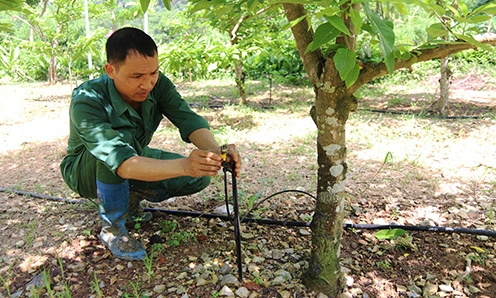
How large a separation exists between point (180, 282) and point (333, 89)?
3.41 ft

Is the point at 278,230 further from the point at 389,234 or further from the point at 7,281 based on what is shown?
the point at 7,281

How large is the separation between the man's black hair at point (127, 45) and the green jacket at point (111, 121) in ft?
0.72

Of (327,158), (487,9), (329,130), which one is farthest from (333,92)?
(487,9)

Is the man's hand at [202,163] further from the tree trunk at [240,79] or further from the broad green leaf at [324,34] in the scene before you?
the tree trunk at [240,79]

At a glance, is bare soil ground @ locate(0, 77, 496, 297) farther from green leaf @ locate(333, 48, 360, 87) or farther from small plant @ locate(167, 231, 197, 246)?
green leaf @ locate(333, 48, 360, 87)

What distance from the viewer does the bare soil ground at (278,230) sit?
1707mm

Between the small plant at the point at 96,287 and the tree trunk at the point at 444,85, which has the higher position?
the tree trunk at the point at 444,85

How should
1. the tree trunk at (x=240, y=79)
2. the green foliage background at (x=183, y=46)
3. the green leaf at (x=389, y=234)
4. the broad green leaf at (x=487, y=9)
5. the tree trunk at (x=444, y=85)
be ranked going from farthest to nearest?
1. the tree trunk at (x=240, y=79)
2. the tree trunk at (x=444, y=85)
3. the green foliage background at (x=183, y=46)
4. the green leaf at (x=389, y=234)
5. the broad green leaf at (x=487, y=9)

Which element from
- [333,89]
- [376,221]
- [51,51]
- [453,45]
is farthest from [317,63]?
[51,51]

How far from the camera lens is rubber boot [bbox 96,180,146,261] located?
1832mm

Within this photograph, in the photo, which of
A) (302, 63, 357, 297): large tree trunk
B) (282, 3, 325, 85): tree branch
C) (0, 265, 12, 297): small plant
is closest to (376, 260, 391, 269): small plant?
(302, 63, 357, 297): large tree trunk

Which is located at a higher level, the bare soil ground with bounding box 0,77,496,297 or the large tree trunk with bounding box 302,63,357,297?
the large tree trunk with bounding box 302,63,357,297

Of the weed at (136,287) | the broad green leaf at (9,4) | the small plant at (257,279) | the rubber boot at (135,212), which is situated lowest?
the small plant at (257,279)

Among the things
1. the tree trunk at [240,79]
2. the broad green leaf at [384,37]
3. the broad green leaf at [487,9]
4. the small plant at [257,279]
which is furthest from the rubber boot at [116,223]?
the tree trunk at [240,79]
